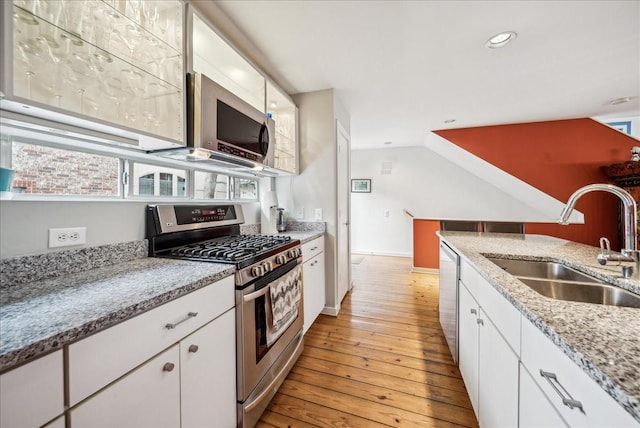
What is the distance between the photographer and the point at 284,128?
2541 millimetres

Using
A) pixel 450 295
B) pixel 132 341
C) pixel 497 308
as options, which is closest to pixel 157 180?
pixel 132 341

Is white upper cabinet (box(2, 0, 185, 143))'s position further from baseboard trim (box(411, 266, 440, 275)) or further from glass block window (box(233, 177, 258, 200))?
baseboard trim (box(411, 266, 440, 275))

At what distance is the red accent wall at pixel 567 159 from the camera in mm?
3541

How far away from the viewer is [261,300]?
141 centimetres

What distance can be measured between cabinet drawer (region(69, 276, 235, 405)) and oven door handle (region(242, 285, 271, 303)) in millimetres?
173

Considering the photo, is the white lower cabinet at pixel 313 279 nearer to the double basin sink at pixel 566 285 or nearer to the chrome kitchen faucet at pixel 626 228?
the double basin sink at pixel 566 285

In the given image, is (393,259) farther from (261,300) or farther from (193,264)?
(193,264)

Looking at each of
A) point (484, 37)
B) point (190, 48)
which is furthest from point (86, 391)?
point (484, 37)

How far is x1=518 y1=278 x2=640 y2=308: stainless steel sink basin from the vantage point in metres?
1.01

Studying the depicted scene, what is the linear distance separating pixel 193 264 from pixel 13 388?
0.72 meters

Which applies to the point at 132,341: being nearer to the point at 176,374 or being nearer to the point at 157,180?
the point at 176,374

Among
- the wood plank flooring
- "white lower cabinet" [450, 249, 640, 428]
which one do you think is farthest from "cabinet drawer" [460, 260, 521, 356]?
the wood plank flooring

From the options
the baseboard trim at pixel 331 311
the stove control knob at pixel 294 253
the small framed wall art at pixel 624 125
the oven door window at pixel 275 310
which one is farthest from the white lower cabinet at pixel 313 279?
the small framed wall art at pixel 624 125

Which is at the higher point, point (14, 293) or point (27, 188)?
point (27, 188)
